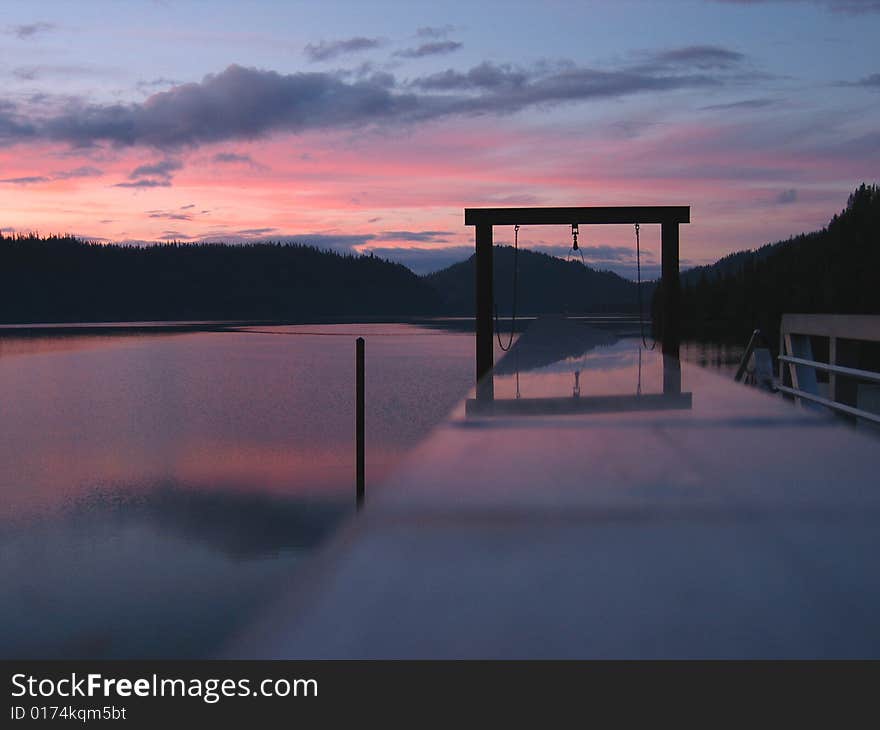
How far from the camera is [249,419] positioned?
32156 mm

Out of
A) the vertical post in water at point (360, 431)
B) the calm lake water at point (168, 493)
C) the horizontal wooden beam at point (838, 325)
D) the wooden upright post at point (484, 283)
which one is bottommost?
the calm lake water at point (168, 493)

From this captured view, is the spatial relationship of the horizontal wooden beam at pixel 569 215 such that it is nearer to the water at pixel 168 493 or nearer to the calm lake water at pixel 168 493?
the calm lake water at pixel 168 493

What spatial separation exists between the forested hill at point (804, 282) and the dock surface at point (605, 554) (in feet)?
284

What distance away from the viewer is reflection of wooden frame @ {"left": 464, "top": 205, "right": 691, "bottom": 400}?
48.7 feet

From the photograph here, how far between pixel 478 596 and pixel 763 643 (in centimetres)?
121

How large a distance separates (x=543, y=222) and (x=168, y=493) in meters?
10.6

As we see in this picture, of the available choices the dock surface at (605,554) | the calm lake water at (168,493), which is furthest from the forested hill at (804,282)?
the dock surface at (605,554)

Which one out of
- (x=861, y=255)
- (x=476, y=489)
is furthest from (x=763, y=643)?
(x=861, y=255)

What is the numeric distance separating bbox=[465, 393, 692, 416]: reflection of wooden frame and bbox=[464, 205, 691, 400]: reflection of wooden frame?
11.2ft

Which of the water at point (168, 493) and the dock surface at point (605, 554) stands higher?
the dock surface at point (605, 554)

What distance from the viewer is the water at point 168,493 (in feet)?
36.1

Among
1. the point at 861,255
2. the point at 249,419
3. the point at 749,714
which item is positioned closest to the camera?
the point at 749,714

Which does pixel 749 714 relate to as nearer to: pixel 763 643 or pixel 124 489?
pixel 763 643

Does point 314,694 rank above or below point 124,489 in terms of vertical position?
above
